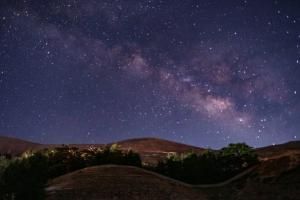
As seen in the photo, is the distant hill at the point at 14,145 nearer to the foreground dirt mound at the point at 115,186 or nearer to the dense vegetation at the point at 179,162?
the dense vegetation at the point at 179,162

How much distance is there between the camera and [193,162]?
33031 mm

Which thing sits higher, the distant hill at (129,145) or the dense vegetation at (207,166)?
the distant hill at (129,145)

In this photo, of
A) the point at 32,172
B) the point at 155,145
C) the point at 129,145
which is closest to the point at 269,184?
the point at 32,172

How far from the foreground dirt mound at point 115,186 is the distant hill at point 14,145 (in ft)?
151

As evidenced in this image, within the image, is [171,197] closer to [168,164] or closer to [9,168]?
[168,164]

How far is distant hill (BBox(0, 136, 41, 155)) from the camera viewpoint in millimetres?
72812

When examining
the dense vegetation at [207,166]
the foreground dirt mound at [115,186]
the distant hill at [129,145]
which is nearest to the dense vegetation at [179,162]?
the dense vegetation at [207,166]

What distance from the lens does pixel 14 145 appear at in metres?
76.4

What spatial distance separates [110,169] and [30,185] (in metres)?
8.96

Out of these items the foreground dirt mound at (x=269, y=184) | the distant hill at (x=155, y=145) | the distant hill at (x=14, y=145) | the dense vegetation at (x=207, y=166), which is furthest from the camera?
the distant hill at (x=14, y=145)

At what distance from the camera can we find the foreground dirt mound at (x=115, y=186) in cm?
2545

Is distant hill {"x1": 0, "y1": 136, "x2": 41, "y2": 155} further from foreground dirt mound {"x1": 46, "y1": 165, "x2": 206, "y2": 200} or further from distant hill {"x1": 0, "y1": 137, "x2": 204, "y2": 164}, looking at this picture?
foreground dirt mound {"x1": 46, "y1": 165, "x2": 206, "y2": 200}

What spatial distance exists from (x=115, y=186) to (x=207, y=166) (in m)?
9.16

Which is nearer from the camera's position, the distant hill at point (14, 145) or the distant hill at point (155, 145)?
the distant hill at point (155, 145)
